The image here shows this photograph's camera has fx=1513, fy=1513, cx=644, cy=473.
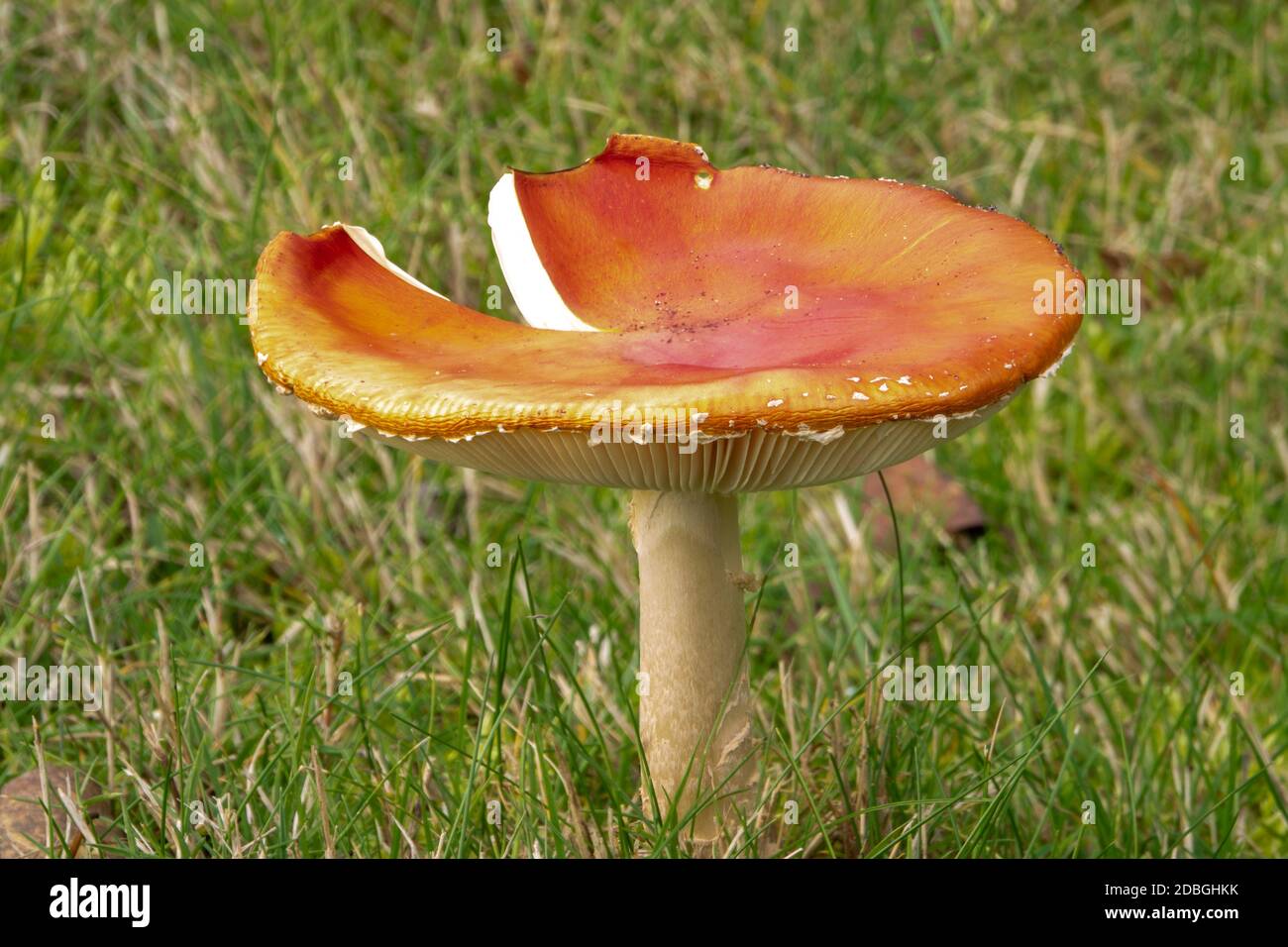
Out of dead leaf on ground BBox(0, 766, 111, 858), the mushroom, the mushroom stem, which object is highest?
the mushroom

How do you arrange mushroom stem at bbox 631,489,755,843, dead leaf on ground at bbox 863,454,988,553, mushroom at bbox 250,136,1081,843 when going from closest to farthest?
mushroom at bbox 250,136,1081,843 < mushroom stem at bbox 631,489,755,843 < dead leaf on ground at bbox 863,454,988,553

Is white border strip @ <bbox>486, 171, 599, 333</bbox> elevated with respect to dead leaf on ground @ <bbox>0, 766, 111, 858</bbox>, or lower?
elevated

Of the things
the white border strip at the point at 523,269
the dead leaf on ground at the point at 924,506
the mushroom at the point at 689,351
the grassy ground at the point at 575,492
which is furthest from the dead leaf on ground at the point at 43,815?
the dead leaf on ground at the point at 924,506

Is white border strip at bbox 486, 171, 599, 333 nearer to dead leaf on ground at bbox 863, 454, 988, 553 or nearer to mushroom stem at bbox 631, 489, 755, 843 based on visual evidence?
mushroom stem at bbox 631, 489, 755, 843

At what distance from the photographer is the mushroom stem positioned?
2791 millimetres

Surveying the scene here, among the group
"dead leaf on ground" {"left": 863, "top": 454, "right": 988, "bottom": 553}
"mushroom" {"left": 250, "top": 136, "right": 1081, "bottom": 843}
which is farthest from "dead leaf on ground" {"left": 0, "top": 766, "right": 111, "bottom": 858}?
"dead leaf on ground" {"left": 863, "top": 454, "right": 988, "bottom": 553}

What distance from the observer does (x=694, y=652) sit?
9.35 feet

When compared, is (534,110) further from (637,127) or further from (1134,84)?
(1134,84)

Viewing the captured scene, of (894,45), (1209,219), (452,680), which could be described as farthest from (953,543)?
(894,45)

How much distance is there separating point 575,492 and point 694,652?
1.42 metres

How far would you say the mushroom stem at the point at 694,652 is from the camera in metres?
2.79

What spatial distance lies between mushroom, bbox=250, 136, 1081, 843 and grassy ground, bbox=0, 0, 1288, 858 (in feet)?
0.96

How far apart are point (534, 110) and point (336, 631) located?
2935mm

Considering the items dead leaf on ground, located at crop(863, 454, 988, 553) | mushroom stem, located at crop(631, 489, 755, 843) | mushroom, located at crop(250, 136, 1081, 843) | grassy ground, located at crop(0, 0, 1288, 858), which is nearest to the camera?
mushroom, located at crop(250, 136, 1081, 843)
